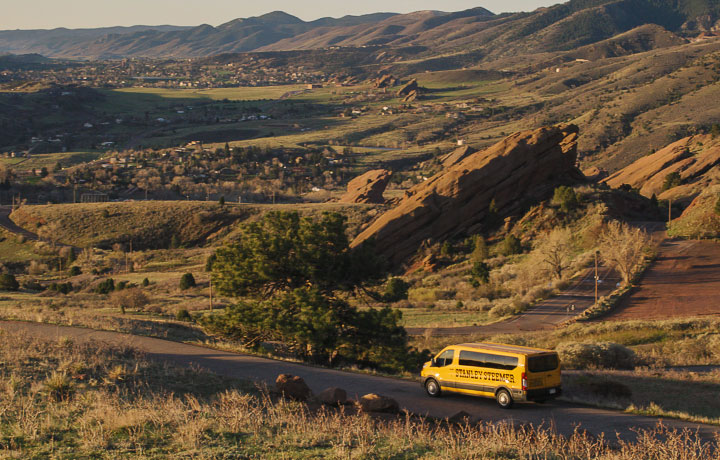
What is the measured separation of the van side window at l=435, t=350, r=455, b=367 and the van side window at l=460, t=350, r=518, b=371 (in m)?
0.33

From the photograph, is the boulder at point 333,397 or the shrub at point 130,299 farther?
the shrub at point 130,299

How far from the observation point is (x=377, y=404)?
14680 millimetres

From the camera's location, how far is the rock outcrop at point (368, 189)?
288ft

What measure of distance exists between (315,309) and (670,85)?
145 meters

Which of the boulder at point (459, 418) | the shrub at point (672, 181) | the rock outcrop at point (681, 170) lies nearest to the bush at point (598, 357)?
the boulder at point (459, 418)

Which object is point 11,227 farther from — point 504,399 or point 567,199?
point 504,399

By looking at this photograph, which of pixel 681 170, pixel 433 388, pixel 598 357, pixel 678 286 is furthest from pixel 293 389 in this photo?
pixel 681 170

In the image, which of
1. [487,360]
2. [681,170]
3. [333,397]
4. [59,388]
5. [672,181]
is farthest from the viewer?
[681,170]

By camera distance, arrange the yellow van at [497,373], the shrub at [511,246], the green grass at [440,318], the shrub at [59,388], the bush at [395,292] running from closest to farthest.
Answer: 1. the shrub at [59,388]
2. the yellow van at [497,373]
3. the green grass at [440,318]
4. the bush at [395,292]
5. the shrub at [511,246]

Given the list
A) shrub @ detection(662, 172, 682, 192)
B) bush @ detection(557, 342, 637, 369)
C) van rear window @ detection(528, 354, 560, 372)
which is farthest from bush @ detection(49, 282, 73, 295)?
shrub @ detection(662, 172, 682, 192)

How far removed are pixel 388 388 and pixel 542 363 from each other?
4.01m

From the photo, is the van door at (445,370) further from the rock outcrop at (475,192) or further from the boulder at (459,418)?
the rock outcrop at (475,192)

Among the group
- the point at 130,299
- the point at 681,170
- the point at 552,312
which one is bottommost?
the point at 130,299

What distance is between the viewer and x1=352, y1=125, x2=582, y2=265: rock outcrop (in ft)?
197
